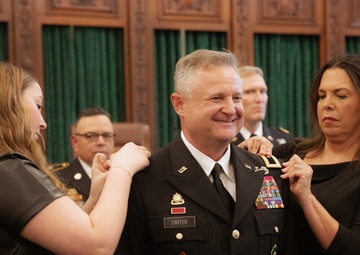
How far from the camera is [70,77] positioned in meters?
6.79

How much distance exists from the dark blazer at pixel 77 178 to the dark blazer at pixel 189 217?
211 centimetres

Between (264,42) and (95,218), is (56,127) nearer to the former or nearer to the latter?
(264,42)

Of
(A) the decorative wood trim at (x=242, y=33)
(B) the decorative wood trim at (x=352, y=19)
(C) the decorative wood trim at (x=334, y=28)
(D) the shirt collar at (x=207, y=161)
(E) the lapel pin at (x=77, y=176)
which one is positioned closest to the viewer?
(D) the shirt collar at (x=207, y=161)

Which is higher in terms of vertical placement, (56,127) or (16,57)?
(16,57)

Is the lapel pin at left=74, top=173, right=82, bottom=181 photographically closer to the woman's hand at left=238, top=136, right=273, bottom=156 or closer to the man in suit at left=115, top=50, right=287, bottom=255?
the woman's hand at left=238, top=136, right=273, bottom=156

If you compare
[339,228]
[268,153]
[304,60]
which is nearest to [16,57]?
[304,60]

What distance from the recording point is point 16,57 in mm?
6508

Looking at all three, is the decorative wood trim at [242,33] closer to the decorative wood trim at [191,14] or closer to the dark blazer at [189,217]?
the decorative wood trim at [191,14]

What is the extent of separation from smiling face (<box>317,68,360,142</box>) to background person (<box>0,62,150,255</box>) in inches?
45.2

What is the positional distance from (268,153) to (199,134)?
498mm

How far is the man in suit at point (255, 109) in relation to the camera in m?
5.11

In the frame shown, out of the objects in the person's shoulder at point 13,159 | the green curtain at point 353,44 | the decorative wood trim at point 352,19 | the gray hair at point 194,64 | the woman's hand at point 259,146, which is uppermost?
the decorative wood trim at point 352,19

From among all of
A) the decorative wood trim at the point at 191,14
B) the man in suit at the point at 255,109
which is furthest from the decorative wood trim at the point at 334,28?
the man in suit at the point at 255,109

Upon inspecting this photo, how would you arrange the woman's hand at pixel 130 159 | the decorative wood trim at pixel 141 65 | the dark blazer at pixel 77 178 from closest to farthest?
the woman's hand at pixel 130 159 < the dark blazer at pixel 77 178 < the decorative wood trim at pixel 141 65
